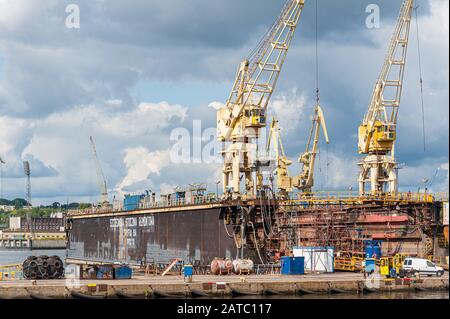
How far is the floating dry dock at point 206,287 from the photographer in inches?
2239

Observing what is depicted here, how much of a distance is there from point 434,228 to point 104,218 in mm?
70583

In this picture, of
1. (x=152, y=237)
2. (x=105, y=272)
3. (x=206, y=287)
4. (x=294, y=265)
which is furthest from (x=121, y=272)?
(x=152, y=237)

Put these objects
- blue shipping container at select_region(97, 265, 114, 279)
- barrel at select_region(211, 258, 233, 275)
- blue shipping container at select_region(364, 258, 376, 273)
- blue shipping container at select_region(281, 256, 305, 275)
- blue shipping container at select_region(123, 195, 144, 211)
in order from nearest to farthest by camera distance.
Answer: blue shipping container at select_region(97, 265, 114, 279) < blue shipping container at select_region(364, 258, 376, 273) < blue shipping container at select_region(281, 256, 305, 275) < barrel at select_region(211, 258, 233, 275) < blue shipping container at select_region(123, 195, 144, 211)

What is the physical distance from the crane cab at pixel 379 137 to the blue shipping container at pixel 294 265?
4629cm

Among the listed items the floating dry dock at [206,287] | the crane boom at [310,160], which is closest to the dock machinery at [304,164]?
the crane boom at [310,160]

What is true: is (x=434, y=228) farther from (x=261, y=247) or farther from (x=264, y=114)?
(x=264, y=114)

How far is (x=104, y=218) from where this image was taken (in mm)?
139500

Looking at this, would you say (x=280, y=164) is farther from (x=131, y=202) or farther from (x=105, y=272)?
(x=105, y=272)

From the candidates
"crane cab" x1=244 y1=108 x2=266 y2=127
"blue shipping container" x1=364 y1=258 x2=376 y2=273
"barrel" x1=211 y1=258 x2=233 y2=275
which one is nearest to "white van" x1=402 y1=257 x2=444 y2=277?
"blue shipping container" x1=364 y1=258 x2=376 y2=273

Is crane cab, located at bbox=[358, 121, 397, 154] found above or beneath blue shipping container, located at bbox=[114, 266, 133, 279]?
above

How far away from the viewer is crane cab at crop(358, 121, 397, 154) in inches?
4471

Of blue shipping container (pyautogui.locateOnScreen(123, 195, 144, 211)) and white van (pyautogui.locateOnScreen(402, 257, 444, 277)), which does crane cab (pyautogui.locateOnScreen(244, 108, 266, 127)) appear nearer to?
white van (pyautogui.locateOnScreen(402, 257, 444, 277))

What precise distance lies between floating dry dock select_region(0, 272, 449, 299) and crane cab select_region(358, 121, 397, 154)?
4900cm
